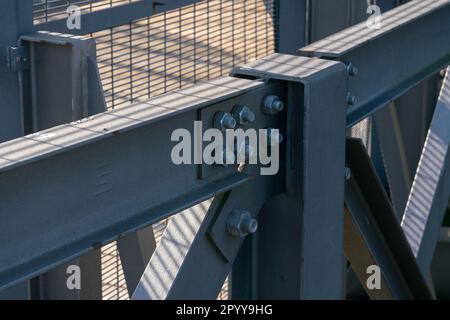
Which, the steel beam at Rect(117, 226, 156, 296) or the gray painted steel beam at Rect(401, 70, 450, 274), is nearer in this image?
the steel beam at Rect(117, 226, 156, 296)

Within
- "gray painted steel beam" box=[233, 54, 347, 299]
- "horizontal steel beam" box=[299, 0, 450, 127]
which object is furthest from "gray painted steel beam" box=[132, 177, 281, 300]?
"horizontal steel beam" box=[299, 0, 450, 127]

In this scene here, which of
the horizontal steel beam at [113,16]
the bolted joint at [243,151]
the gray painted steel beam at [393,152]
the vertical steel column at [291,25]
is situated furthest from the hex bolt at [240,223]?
the gray painted steel beam at [393,152]

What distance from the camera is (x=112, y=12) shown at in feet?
10.8

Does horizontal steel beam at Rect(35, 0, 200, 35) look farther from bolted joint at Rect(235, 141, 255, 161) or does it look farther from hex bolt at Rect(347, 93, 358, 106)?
bolted joint at Rect(235, 141, 255, 161)

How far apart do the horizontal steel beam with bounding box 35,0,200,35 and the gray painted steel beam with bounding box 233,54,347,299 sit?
929 mm

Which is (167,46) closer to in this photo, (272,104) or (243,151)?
(272,104)

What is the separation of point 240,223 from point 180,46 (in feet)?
5.70

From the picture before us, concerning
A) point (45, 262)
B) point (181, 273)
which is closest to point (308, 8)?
point (181, 273)

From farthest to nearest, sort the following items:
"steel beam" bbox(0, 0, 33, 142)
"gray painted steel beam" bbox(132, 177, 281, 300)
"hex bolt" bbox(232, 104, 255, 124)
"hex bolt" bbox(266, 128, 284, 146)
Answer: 1. "steel beam" bbox(0, 0, 33, 142)
2. "hex bolt" bbox(266, 128, 284, 146)
3. "hex bolt" bbox(232, 104, 255, 124)
4. "gray painted steel beam" bbox(132, 177, 281, 300)

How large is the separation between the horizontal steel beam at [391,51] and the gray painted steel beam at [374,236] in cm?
18

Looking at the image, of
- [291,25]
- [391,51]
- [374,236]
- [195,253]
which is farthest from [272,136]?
[291,25]

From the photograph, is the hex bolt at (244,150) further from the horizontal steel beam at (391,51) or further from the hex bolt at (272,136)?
the horizontal steel beam at (391,51)

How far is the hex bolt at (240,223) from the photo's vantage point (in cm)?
221

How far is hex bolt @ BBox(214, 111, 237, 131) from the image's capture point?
2.13m
